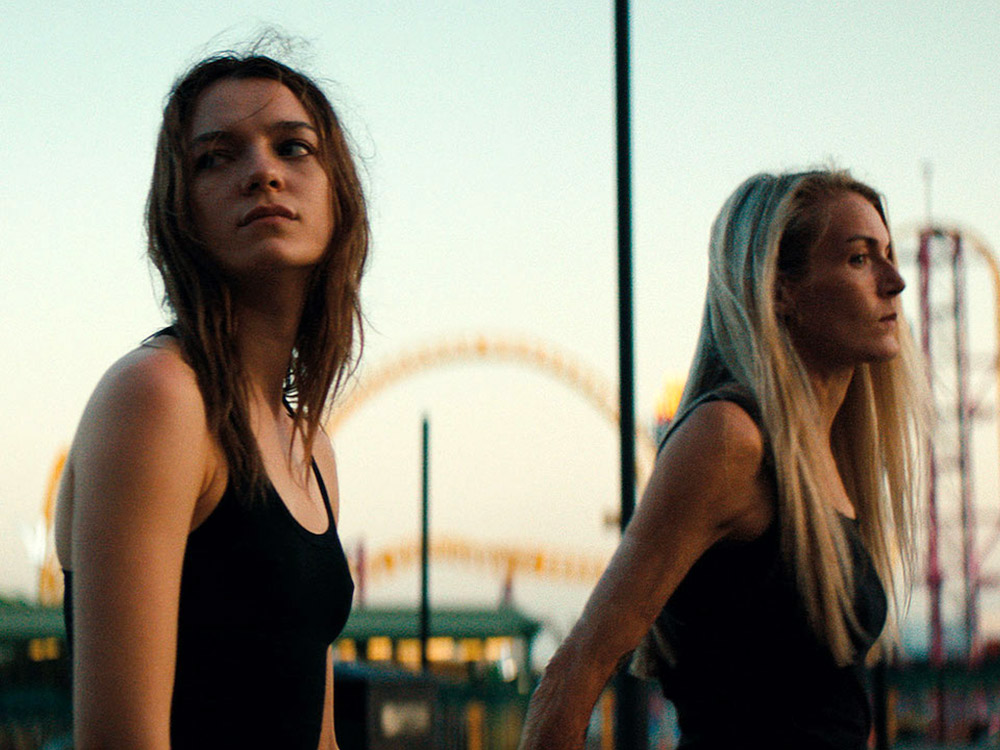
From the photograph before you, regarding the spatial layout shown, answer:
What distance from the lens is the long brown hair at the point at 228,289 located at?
204cm

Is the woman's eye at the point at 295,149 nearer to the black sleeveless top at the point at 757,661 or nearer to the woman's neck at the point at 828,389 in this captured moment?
the black sleeveless top at the point at 757,661

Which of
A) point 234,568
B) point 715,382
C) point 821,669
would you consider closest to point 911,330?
point 715,382

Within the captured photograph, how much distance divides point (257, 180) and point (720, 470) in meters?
1.06

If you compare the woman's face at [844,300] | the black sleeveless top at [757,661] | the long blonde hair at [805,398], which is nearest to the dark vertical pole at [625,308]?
the long blonde hair at [805,398]

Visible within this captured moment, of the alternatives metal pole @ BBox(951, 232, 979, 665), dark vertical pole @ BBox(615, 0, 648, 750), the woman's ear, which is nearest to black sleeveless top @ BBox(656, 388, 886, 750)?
the woman's ear

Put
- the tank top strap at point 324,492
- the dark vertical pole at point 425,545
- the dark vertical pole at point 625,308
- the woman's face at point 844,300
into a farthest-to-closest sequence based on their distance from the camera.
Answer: the dark vertical pole at point 425,545 → the dark vertical pole at point 625,308 → the woman's face at point 844,300 → the tank top strap at point 324,492

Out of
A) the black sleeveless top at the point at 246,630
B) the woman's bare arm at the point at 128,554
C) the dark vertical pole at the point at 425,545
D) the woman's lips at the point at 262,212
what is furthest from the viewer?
the dark vertical pole at the point at 425,545

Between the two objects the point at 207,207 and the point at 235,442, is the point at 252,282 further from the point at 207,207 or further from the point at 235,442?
the point at 235,442

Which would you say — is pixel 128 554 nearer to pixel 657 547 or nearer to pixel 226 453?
pixel 226 453

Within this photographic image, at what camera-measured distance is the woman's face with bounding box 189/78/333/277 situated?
2.21 metres

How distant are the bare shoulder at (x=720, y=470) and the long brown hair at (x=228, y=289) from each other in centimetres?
66

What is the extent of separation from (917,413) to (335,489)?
1534mm

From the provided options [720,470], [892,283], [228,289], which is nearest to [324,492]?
[228,289]

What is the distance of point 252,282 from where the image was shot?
2.25m
